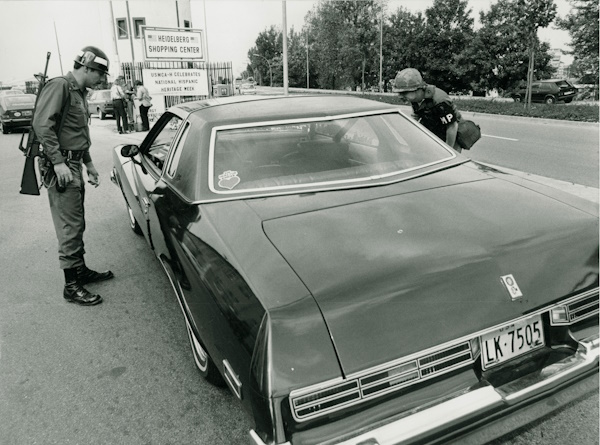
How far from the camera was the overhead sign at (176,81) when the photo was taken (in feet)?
54.4

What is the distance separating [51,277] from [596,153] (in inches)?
399

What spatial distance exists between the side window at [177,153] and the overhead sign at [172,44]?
1439 centimetres

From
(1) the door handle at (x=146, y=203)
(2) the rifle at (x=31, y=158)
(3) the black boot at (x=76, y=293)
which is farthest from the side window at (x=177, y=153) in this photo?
(3) the black boot at (x=76, y=293)

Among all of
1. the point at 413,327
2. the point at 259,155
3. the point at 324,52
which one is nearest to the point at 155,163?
the point at 259,155

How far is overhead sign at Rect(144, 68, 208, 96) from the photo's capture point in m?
16.6

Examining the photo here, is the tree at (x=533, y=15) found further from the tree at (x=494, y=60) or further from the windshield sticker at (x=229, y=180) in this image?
the tree at (x=494, y=60)

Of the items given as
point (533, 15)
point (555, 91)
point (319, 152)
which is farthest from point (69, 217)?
point (555, 91)

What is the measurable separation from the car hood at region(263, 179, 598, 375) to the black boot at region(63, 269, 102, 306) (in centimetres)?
236

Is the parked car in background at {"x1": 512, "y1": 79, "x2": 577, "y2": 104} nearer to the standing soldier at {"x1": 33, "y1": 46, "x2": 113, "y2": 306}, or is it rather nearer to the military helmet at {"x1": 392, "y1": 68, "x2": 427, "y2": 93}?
the military helmet at {"x1": 392, "y1": 68, "x2": 427, "y2": 93}

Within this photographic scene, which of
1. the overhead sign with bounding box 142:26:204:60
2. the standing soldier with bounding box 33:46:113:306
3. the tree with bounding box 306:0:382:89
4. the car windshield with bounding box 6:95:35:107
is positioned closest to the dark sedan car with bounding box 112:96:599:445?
the standing soldier with bounding box 33:46:113:306

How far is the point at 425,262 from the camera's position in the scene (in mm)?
1878

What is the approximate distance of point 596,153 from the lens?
9.99m

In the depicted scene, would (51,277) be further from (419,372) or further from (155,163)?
(419,372)

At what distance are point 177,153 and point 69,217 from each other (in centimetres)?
132
